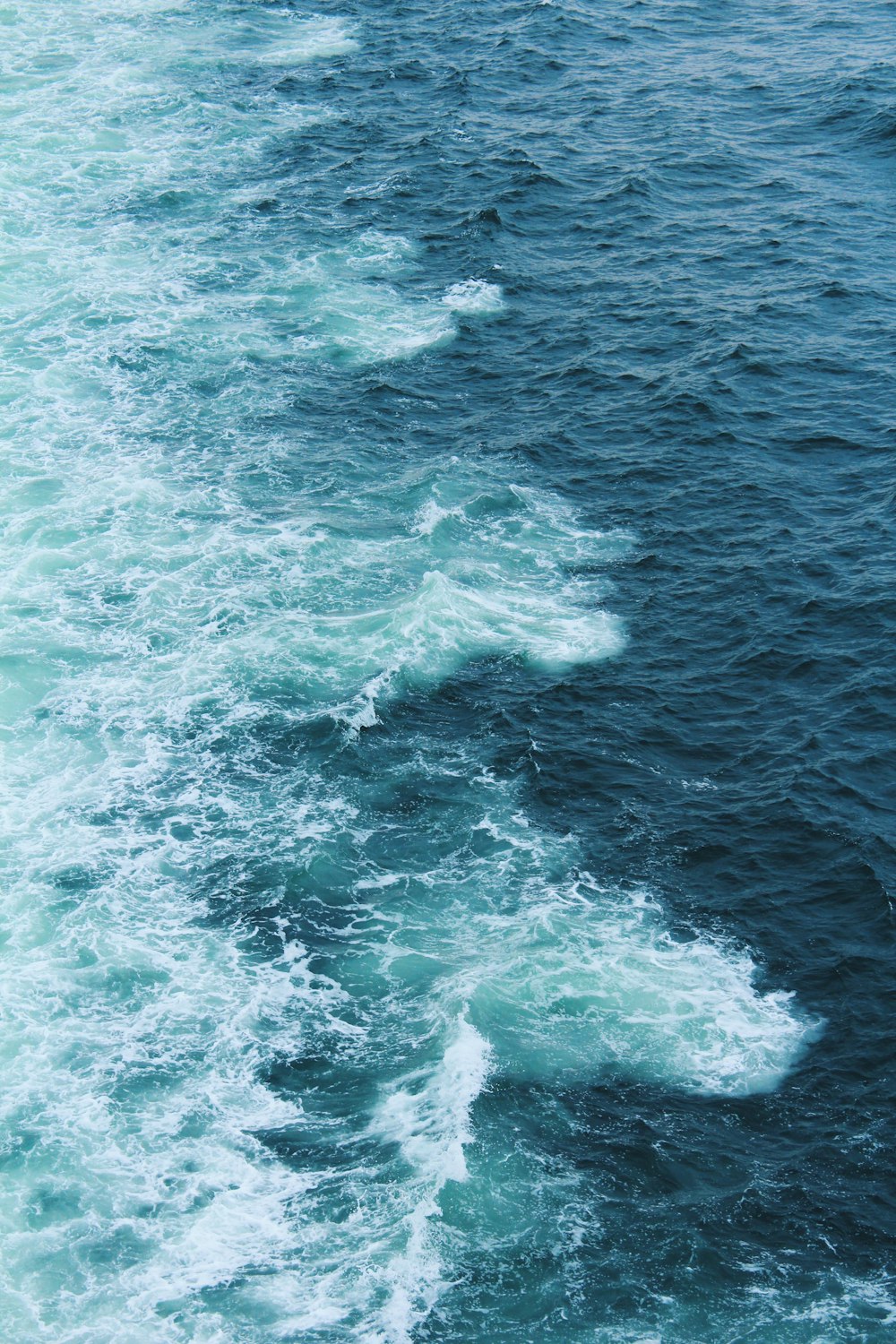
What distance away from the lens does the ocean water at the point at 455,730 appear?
41938 millimetres

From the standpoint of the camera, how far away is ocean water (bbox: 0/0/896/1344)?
41.9m

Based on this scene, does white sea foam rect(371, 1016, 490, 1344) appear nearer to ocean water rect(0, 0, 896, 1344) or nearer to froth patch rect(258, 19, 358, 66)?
Answer: ocean water rect(0, 0, 896, 1344)

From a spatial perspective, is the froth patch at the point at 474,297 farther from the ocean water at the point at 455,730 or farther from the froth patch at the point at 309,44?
the froth patch at the point at 309,44

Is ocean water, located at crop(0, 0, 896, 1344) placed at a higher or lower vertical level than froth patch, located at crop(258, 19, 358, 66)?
lower

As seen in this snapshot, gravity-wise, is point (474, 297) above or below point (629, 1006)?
above

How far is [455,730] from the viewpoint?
60.1 meters

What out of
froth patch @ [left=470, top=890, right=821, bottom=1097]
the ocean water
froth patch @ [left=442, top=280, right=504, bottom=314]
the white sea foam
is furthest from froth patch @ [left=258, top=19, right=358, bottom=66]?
the white sea foam

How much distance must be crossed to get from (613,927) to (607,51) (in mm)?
101376

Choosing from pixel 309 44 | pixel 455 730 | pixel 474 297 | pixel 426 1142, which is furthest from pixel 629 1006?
pixel 309 44

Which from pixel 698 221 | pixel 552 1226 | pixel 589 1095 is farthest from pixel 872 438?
pixel 552 1226

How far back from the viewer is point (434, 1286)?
131ft

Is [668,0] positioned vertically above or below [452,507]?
above

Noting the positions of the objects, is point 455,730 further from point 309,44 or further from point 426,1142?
point 309,44

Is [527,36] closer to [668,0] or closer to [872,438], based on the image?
[668,0]
